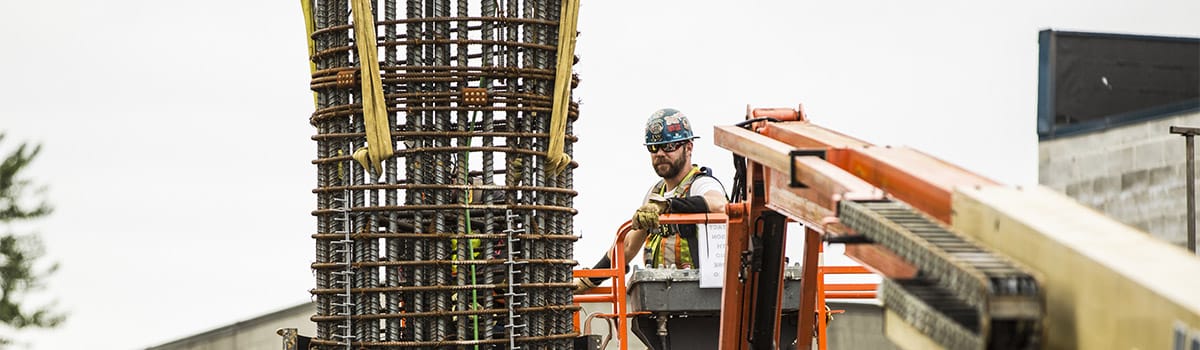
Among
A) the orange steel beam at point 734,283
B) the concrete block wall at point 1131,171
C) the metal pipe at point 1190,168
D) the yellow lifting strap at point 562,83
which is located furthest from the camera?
the concrete block wall at point 1131,171

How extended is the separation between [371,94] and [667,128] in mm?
3181

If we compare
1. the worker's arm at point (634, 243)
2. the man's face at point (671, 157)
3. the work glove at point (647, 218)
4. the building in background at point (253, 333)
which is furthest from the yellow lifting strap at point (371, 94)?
the building in background at point (253, 333)

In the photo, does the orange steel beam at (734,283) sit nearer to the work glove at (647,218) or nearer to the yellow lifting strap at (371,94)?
the work glove at (647,218)

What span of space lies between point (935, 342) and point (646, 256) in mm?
5882

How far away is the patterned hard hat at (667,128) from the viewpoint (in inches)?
404

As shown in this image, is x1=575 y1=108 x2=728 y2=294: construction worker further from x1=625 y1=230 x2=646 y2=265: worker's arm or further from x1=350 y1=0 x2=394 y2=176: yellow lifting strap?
x1=350 y1=0 x2=394 y2=176: yellow lifting strap

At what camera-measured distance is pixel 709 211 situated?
30.8 ft

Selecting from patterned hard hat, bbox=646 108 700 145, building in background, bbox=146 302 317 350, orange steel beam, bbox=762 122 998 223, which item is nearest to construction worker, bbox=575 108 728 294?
patterned hard hat, bbox=646 108 700 145

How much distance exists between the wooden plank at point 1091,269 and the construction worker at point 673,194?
4.49 metres

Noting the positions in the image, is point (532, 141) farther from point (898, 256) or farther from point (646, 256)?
point (898, 256)

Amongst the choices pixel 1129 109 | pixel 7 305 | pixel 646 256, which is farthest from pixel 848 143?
pixel 7 305

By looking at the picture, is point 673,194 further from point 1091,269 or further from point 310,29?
point 1091,269

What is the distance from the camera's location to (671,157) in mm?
10258

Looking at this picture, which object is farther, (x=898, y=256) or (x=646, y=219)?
(x=646, y=219)
